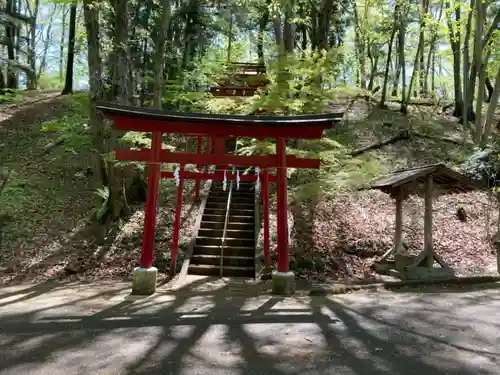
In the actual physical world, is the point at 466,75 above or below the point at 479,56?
below

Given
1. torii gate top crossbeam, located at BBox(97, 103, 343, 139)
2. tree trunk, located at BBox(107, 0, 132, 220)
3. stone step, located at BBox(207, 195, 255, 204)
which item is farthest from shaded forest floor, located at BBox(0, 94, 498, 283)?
torii gate top crossbeam, located at BBox(97, 103, 343, 139)

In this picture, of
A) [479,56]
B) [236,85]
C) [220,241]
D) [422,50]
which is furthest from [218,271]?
[422,50]

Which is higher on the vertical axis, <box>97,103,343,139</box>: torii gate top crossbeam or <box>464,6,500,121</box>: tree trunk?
<box>464,6,500,121</box>: tree trunk

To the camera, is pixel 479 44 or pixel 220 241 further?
pixel 479 44

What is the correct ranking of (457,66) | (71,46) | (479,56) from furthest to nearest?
(71,46) → (457,66) → (479,56)

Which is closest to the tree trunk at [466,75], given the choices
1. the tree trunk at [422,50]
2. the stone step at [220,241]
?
the tree trunk at [422,50]

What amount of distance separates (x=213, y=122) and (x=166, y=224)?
4.72 metres

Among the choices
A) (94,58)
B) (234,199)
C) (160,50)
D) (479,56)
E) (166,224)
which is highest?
(479,56)

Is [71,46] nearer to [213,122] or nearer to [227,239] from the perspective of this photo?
[227,239]

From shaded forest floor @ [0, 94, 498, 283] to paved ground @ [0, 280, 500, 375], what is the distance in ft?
7.48

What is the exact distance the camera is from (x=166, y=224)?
10812 millimetres

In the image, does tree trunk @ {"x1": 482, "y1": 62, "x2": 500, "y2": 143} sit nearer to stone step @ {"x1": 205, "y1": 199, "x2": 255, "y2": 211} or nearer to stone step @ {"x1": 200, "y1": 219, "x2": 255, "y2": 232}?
stone step @ {"x1": 205, "y1": 199, "x2": 255, "y2": 211}

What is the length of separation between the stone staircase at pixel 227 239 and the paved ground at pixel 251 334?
81.2 inches

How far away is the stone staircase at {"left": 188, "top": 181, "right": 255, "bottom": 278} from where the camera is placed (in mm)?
9195
